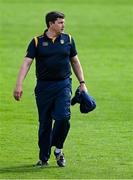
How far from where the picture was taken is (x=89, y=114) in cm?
1738

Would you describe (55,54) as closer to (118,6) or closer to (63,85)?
(63,85)

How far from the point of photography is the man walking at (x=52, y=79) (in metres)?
12.4

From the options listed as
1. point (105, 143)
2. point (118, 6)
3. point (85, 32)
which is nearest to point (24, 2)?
point (118, 6)

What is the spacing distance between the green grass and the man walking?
1.38 ft

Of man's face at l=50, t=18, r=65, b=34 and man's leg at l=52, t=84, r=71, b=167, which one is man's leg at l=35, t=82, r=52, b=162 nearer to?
man's leg at l=52, t=84, r=71, b=167

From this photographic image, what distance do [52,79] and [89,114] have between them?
4.92m

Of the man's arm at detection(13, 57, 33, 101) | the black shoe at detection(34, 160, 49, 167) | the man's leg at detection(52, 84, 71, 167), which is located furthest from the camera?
the black shoe at detection(34, 160, 49, 167)

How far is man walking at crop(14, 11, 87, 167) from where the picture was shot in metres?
12.4

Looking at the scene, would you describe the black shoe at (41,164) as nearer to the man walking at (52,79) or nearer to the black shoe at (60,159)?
the man walking at (52,79)

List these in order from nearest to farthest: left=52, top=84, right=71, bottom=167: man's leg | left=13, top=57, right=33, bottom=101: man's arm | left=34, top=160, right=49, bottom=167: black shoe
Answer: left=13, top=57, right=33, bottom=101: man's arm → left=52, top=84, right=71, bottom=167: man's leg → left=34, top=160, right=49, bottom=167: black shoe

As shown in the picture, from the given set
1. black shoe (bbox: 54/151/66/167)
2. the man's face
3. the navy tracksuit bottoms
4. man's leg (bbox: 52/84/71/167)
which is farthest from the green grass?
the man's face

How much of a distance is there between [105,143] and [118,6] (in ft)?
98.3

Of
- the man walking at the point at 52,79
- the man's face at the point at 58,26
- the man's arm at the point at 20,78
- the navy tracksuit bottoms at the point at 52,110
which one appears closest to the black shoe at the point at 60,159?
the man walking at the point at 52,79

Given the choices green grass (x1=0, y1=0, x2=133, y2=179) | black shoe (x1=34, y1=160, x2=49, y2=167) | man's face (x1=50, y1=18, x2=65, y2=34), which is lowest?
black shoe (x1=34, y1=160, x2=49, y2=167)
